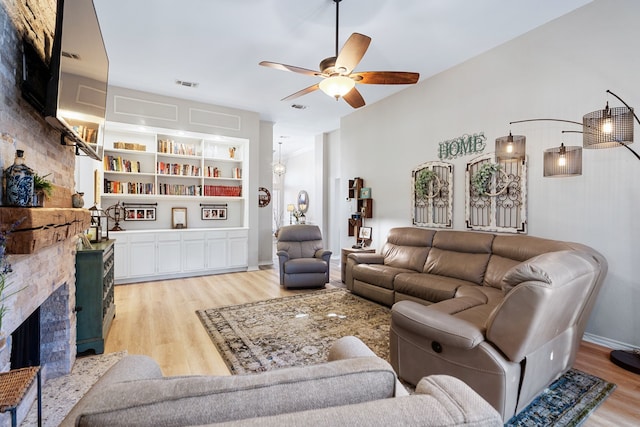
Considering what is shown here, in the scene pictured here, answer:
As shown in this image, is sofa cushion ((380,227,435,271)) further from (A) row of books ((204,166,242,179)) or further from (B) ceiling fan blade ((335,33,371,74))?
(A) row of books ((204,166,242,179))

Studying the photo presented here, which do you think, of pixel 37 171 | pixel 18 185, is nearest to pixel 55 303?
pixel 37 171

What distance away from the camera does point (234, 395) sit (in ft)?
2.18

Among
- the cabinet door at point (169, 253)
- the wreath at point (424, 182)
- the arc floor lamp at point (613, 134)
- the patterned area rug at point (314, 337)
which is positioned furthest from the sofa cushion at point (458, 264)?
the cabinet door at point (169, 253)

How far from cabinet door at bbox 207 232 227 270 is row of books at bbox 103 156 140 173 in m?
1.69

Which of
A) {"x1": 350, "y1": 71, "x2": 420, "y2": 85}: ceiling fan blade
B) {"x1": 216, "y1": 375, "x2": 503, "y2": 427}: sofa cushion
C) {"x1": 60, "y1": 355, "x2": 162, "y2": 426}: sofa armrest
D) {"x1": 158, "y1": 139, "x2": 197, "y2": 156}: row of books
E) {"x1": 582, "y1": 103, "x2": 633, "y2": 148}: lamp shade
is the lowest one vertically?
{"x1": 60, "y1": 355, "x2": 162, "y2": 426}: sofa armrest

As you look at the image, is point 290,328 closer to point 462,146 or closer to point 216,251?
point 216,251

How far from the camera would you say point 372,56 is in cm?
392

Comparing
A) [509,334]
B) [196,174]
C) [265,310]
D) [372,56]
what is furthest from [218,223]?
[509,334]

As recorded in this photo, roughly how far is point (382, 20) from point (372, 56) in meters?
0.72

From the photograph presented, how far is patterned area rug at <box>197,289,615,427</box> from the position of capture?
1.94 m

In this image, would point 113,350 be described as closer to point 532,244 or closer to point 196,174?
point 196,174

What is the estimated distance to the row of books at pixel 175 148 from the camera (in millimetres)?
5430

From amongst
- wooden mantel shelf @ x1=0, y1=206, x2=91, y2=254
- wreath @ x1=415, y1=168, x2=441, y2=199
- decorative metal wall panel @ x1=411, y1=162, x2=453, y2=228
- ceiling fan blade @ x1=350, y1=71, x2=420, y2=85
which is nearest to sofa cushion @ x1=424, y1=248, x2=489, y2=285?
decorative metal wall panel @ x1=411, y1=162, x2=453, y2=228

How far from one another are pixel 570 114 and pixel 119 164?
6197 millimetres
